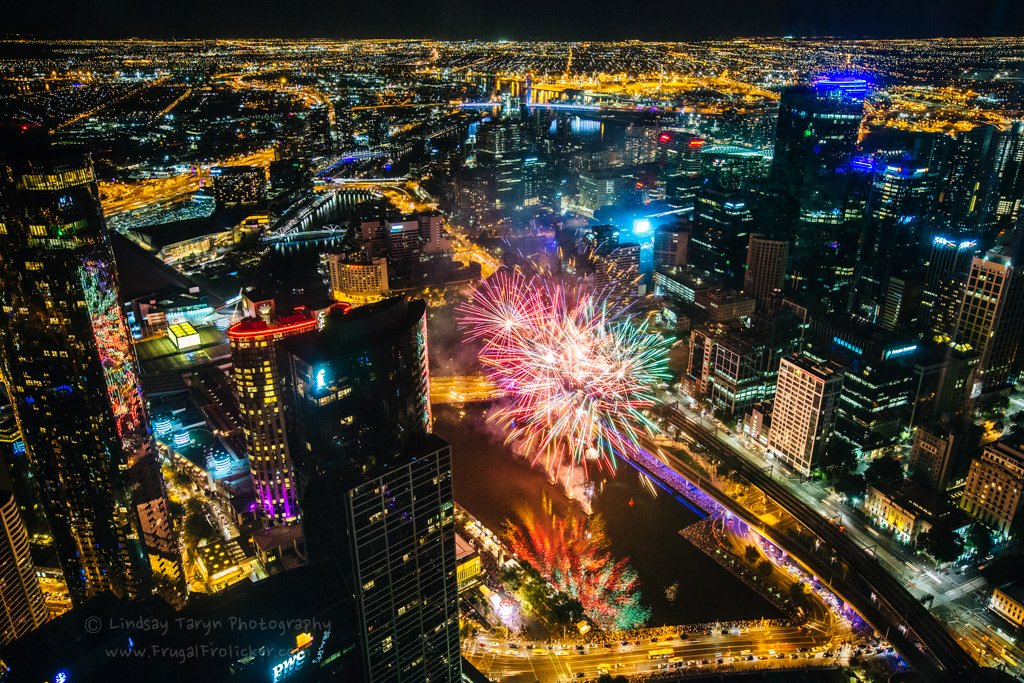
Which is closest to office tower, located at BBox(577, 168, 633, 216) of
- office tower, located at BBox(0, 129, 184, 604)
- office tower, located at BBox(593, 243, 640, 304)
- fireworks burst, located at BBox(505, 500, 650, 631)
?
office tower, located at BBox(593, 243, 640, 304)

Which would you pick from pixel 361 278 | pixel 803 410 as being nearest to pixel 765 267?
pixel 803 410

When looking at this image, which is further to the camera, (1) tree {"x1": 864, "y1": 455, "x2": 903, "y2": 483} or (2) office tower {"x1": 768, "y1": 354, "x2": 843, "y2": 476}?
(2) office tower {"x1": 768, "y1": 354, "x2": 843, "y2": 476}

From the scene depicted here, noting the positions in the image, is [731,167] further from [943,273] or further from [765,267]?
[943,273]

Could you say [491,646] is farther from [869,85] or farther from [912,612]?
[869,85]

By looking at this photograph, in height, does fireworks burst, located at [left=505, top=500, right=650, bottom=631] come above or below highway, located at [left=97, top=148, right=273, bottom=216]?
below

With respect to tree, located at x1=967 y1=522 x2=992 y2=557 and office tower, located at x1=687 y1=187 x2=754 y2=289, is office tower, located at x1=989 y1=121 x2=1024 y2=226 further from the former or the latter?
tree, located at x1=967 y1=522 x2=992 y2=557

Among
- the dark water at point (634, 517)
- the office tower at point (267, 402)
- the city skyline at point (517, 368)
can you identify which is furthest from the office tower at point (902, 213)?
the office tower at point (267, 402)
